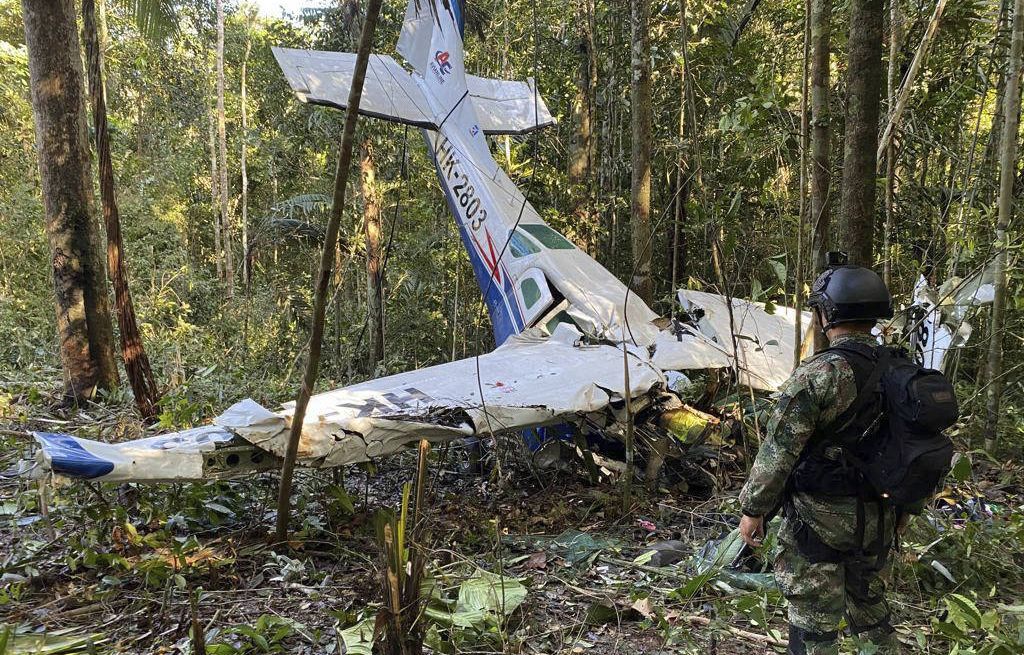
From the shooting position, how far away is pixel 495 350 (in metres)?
6.29

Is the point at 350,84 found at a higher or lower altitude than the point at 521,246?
higher

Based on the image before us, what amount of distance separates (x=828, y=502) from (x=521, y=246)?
496 centimetres

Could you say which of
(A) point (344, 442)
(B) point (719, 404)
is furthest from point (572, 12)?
(A) point (344, 442)

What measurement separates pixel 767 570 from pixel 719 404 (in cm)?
231

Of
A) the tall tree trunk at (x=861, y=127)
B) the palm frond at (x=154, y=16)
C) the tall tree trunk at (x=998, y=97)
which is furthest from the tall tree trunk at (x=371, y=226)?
the tall tree trunk at (x=998, y=97)

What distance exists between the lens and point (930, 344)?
5434 mm

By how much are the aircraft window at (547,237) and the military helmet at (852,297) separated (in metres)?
4.52

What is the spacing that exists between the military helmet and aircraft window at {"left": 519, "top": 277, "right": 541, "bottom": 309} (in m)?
4.18

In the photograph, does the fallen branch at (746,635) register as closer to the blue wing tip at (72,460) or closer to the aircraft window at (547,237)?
the blue wing tip at (72,460)

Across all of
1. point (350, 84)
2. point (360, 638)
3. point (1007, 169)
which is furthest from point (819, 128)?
point (350, 84)

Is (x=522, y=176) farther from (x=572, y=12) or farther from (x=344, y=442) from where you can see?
(x=344, y=442)

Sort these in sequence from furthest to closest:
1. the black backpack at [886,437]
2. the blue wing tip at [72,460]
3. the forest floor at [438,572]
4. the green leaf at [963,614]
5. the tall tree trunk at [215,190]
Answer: the tall tree trunk at [215,190] → the blue wing tip at [72,460] → the forest floor at [438,572] → the green leaf at [963,614] → the black backpack at [886,437]

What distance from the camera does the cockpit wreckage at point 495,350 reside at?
12.7 feet

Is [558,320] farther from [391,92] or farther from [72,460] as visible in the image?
[391,92]
